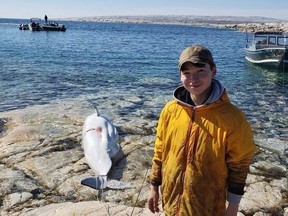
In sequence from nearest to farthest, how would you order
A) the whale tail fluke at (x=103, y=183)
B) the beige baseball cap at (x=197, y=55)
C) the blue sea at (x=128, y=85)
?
the beige baseball cap at (x=197, y=55), the whale tail fluke at (x=103, y=183), the blue sea at (x=128, y=85)

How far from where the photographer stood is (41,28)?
75188mm

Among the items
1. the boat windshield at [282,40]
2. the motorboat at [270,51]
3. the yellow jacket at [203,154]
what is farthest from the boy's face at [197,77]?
the boat windshield at [282,40]

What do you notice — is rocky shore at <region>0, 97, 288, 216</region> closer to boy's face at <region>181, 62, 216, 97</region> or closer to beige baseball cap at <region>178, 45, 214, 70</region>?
boy's face at <region>181, 62, 216, 97</region>

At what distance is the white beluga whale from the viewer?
20.8 feet

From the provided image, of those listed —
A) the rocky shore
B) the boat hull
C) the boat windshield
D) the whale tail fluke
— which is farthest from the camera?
the boat windshield

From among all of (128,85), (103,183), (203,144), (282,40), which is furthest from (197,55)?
(282,40)

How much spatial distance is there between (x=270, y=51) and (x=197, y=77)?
74.2 feet

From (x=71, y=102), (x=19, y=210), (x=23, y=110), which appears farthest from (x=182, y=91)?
(x=71, y=102)

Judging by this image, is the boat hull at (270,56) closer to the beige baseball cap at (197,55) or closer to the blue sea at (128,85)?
the blue sea at (128,85)

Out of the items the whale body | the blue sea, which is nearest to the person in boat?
the whale body

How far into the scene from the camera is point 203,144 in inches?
114

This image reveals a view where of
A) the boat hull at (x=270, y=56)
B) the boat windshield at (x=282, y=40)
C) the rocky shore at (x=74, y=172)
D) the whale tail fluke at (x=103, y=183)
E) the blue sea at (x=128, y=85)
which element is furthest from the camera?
the boat windshield at (x=282, y=40)

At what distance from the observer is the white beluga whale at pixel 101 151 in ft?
20.8

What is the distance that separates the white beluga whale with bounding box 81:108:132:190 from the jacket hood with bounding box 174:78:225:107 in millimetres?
3551
